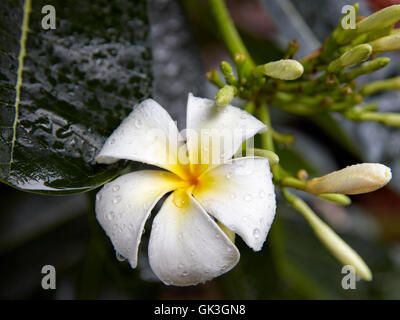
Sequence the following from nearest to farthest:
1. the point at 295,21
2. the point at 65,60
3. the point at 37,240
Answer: the point at 65,60 → the point at 295,21 → the point at 37,240

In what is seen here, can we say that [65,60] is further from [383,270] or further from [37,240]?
[383,270]

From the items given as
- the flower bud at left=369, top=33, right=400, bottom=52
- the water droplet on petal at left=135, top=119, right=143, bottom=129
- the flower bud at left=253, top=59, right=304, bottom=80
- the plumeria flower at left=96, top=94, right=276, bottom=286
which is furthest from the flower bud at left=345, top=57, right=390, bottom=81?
the water droplet on petal at left=135, top=119, right=143, bottom=129

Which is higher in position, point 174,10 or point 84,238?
point 174,10

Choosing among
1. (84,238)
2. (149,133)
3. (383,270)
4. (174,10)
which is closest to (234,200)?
(149,133)

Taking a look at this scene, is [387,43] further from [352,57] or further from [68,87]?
[68,87]

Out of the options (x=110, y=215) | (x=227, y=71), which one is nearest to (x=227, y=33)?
(x=227, y=71)
